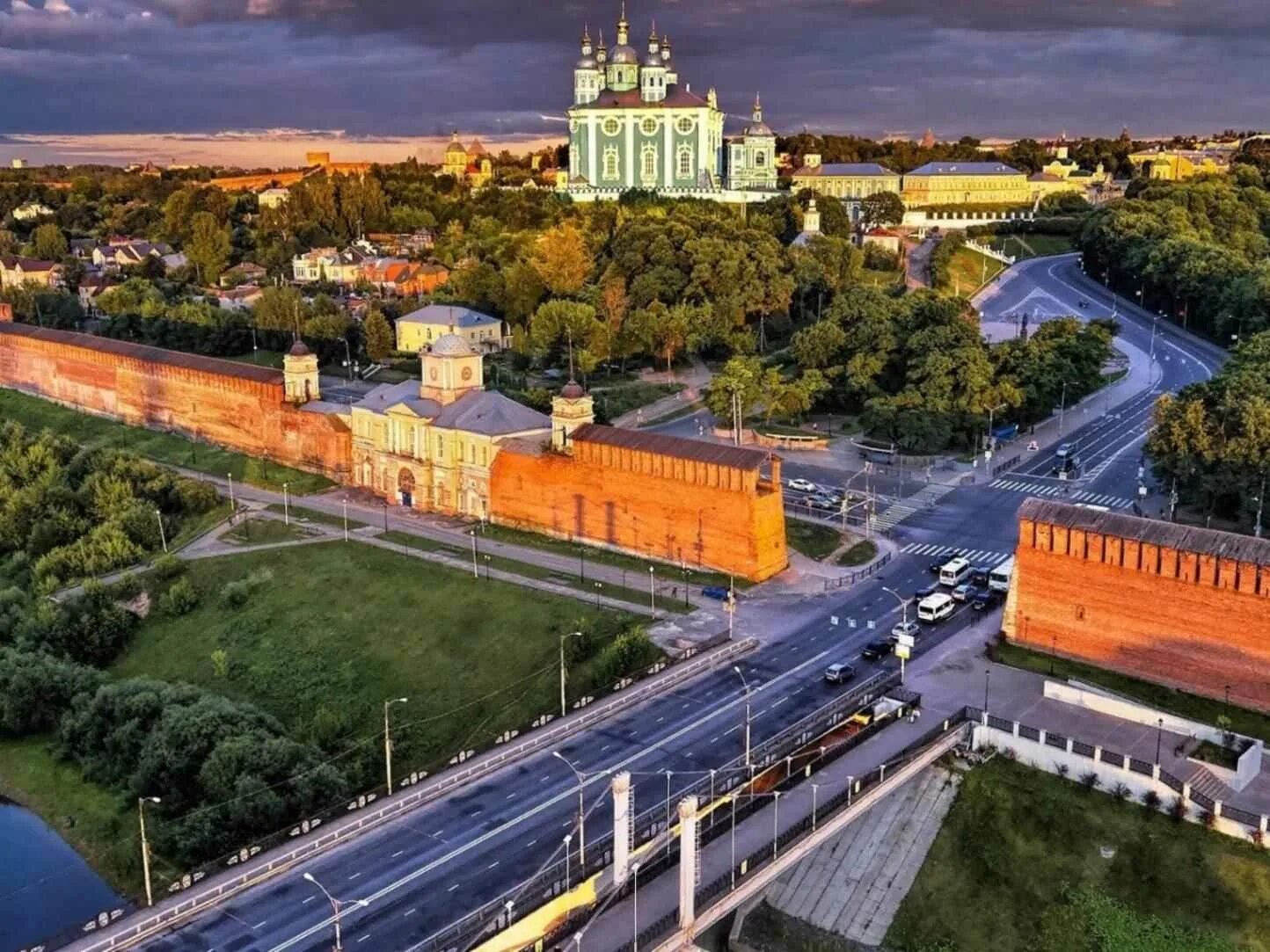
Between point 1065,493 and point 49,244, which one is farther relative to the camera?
point 49,244

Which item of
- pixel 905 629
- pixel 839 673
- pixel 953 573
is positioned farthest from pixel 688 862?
pixel 953 573

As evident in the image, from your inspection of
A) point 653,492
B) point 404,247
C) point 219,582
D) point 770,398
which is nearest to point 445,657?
point 653,492

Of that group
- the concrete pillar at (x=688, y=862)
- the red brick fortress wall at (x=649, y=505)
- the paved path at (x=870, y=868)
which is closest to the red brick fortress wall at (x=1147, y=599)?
the paved path at (x=870, y=868)

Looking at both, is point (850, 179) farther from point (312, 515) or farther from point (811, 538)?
point (811, 538)

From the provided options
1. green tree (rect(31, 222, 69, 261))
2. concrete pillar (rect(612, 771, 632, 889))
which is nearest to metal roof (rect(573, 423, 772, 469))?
concrete pillar (rect(612, 771, 632, 889))

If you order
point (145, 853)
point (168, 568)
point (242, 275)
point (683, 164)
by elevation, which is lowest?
point (168, 568)

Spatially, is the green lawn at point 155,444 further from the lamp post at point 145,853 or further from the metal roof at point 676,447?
the lamp post at point 145,853
